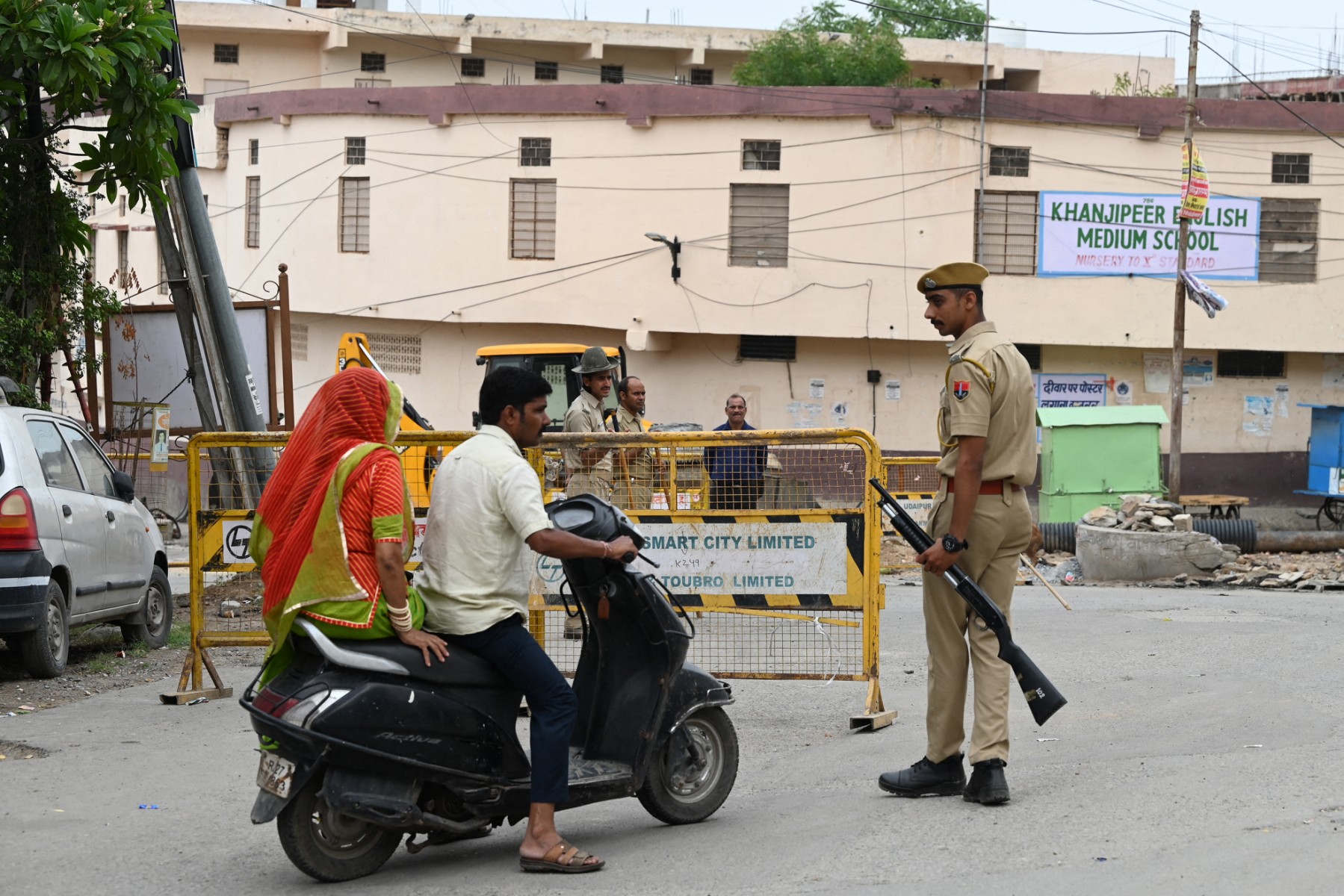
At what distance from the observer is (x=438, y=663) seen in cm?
479

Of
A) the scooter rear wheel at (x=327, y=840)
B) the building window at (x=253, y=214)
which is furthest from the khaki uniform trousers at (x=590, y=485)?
the building window at (x=253, y=214)

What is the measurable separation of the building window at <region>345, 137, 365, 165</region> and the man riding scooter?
93.0ft

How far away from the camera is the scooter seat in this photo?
4.72m

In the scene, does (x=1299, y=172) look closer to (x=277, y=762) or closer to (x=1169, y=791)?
(x=1169, y=791)

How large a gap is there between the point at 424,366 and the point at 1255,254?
1770cm

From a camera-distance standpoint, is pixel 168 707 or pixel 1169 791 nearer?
pixel 1169 791

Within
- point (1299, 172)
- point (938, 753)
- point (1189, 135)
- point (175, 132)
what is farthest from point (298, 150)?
point (938, 753)

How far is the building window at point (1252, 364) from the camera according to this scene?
30281mm

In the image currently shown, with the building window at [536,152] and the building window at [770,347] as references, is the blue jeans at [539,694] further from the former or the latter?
the building window at [536,152]

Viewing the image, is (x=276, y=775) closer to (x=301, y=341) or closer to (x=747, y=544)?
(x=747, y=544)

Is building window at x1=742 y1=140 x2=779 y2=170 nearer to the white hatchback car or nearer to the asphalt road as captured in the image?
the white hatchback car

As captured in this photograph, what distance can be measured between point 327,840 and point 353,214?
94.7 feet

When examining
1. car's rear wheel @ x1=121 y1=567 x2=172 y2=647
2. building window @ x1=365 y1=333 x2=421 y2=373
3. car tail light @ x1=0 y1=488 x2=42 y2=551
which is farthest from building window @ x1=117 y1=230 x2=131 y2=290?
car tail light @ x1=0 y1=488 x2=42 y2=551

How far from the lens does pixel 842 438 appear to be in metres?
7.32
